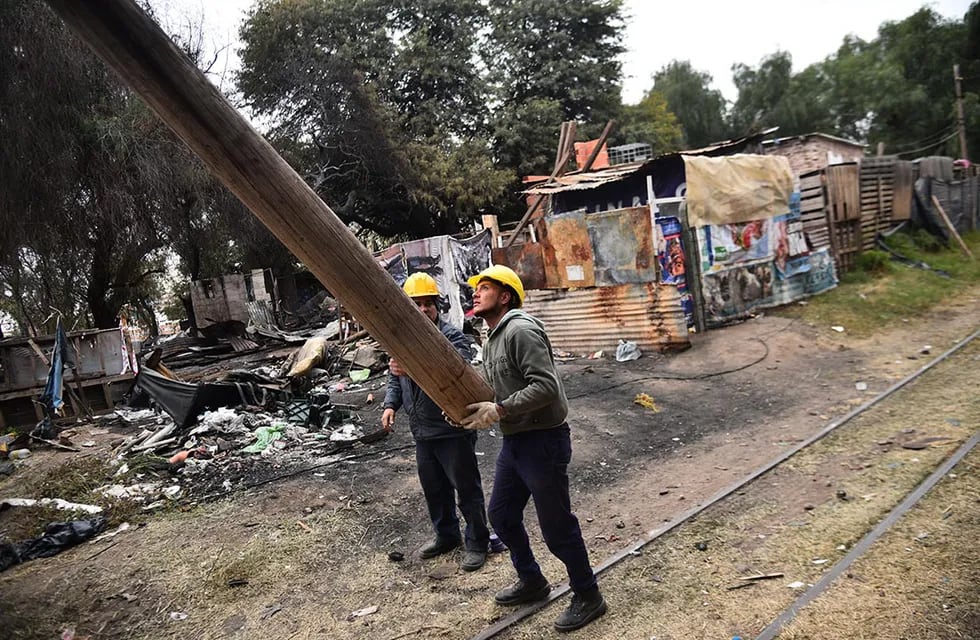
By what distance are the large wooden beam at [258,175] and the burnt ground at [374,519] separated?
6.33ft

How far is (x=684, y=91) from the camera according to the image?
4247cm

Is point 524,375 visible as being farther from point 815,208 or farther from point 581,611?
point 815,208

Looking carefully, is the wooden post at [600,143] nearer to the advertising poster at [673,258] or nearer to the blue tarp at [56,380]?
the advertising poster at [673,258]

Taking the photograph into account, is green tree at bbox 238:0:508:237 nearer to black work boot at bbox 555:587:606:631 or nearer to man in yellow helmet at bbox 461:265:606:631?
man in yellow helmet at bbox 461:265:606:631

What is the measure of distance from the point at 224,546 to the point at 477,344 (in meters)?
7.59

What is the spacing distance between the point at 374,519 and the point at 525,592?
73.8 inches

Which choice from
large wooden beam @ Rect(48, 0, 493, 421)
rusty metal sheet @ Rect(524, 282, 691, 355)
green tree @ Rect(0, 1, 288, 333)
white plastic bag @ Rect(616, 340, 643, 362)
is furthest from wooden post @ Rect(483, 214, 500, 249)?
large wooden beam @ Rect(48, 0, 493, 421)

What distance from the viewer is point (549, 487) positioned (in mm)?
2922

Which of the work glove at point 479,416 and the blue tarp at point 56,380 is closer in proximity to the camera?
the work glove at point 479,416

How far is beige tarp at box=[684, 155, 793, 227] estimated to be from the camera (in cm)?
1038

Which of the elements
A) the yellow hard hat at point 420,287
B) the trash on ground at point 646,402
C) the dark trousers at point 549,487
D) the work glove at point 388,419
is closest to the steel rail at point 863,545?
the dark trousers at point 549,487

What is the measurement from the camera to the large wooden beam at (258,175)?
1.54 m

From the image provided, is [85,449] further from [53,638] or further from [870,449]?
[870,449]

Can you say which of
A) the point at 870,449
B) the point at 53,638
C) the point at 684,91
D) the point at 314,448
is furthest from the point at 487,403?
the point at 684,91
